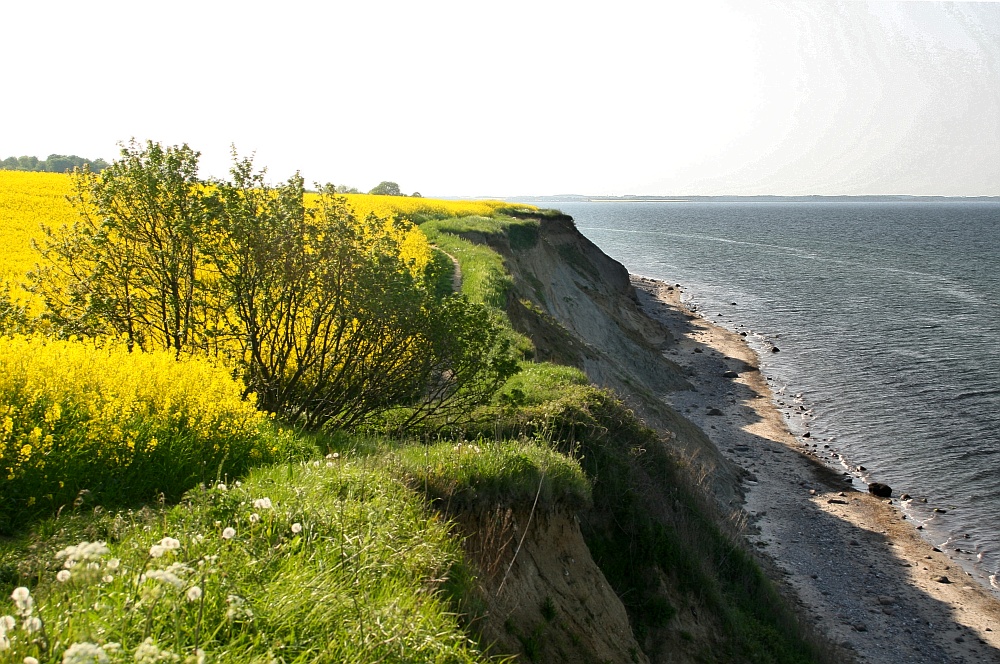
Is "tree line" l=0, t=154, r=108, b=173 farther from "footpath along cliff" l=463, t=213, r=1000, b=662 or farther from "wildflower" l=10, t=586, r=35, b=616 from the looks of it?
"wildflower" l=10, t=586, r=35, b=616

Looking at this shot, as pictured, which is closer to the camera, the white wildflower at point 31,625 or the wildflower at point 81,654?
the wildflower at point 81,654

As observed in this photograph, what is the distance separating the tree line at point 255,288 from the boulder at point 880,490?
1767 centimetres

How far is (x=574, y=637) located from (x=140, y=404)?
16.5 ft

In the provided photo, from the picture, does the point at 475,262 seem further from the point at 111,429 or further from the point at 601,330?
the point at 111,429

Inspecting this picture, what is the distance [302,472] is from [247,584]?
229 centimetres

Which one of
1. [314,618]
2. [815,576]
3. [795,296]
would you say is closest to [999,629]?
[815,576]

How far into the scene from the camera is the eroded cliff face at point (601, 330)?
2238 cm

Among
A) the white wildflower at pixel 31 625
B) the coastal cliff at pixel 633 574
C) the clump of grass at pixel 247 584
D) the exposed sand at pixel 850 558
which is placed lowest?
the exposed sand at pixel 850 558

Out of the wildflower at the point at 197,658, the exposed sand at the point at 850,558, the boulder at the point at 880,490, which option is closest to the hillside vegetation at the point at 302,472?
the wildflower at the point at 197,658

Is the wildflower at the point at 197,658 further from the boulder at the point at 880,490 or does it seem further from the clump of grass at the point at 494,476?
the boulder at the point at 880,490

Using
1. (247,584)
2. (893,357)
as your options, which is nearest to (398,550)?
(247,584)

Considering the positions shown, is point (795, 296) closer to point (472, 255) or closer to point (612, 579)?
point (472, 255)

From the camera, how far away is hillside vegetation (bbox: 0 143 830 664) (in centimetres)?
418

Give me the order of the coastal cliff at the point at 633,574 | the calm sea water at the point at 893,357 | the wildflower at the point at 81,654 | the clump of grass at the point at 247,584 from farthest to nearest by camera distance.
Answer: the calm sea water at the point at 893,357 → the coastal cliff at the point at 633,574 → the clump of grass at the point at 247,584 → the wildflower at the point at 81,654
